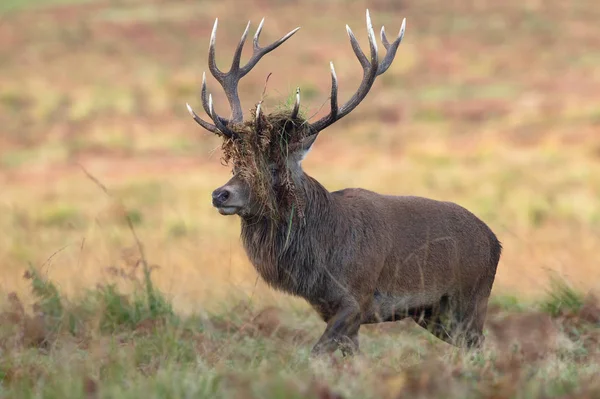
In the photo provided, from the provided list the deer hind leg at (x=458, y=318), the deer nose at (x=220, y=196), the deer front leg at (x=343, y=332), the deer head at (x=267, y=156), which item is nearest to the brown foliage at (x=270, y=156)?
the deer head at (x=267, y=156)

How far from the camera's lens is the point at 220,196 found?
732cm

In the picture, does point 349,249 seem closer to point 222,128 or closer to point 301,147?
point 301,147

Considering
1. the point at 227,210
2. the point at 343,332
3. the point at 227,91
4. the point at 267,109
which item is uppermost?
the point at 227,91

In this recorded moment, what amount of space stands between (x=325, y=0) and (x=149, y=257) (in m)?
43.0

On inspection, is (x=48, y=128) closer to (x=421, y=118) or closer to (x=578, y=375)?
(x=421, y=118)

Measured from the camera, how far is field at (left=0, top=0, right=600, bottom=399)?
6.31m

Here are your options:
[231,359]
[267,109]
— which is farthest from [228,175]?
[231,359]

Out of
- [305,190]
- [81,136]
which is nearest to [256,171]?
[305,190]

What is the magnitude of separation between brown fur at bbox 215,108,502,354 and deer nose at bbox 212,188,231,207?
68 millimetres

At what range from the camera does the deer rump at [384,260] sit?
764cm

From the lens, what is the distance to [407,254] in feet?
26.2

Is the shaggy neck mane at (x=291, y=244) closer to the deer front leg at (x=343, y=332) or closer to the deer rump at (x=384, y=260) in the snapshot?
the deer rump at (x=384, y=260)

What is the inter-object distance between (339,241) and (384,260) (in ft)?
1.15

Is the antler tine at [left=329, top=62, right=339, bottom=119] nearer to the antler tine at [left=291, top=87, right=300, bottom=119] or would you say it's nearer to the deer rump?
the antler tine at [left=291, top=87, right=300, bottom=119]
